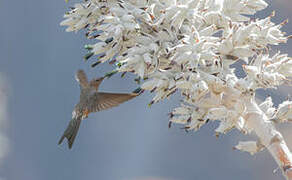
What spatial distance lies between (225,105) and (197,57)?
2.28ft

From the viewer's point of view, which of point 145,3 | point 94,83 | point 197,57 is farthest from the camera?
point 94,83

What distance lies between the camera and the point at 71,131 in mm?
4992

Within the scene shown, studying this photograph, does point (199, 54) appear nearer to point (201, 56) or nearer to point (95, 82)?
point (201, 56)

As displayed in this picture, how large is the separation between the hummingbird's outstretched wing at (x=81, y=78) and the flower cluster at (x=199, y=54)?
6.14ft

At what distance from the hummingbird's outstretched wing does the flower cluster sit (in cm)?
187

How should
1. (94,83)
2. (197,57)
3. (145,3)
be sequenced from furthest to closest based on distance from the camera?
(94,83) → (145,3) → (197,57)

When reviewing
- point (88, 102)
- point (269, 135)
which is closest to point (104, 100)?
point (88, 102)

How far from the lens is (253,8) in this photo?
3.94 m

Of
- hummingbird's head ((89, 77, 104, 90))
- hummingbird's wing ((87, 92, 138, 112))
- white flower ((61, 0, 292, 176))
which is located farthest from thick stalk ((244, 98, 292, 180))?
hummingbird's head ((89, 77, 104, 90))

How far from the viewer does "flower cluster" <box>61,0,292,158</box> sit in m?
3.39

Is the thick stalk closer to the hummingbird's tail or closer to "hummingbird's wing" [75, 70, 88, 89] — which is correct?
the hummingbird's tail

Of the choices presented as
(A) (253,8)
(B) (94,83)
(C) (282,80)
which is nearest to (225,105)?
(C) (282,80)

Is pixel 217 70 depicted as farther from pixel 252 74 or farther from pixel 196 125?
pixel 196 125

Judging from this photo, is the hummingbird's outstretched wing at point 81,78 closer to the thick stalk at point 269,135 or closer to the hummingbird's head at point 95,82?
the hummingbird's head at point 95,82
